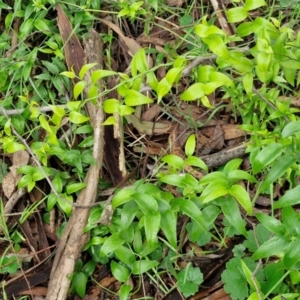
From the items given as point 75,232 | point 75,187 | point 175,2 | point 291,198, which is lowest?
point 75,232

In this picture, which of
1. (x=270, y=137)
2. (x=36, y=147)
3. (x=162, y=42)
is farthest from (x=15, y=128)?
(x=270, y=137)

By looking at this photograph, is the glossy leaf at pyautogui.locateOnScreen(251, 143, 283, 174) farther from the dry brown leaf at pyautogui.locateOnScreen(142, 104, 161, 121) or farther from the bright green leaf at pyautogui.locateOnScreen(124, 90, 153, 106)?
the dry brown leaf at pyautogui.locateOnScreen(142, 104, 161, 121)

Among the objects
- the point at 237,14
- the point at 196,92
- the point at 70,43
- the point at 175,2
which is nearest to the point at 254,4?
the point at 237,14

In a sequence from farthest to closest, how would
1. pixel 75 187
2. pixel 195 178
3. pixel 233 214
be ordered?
pixel 75 187
pixel 195 178
pixel 233 214

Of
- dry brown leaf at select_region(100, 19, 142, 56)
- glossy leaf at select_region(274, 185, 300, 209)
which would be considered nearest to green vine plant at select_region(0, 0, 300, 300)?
glossy leaf at select_region(274, 185, 300, 209)

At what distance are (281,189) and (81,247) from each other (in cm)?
74

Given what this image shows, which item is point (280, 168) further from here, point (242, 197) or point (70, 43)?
point (70, 43)

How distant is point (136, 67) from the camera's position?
1.58 meters

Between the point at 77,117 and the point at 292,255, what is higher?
the point at 77,117

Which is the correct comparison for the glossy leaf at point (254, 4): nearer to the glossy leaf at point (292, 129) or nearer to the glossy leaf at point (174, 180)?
the glossy leaf at point (292, 129)

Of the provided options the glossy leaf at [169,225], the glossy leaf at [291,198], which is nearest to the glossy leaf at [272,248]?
the glossy leaf at [291,198]

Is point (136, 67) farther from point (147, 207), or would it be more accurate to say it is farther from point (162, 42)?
point (162, 42)

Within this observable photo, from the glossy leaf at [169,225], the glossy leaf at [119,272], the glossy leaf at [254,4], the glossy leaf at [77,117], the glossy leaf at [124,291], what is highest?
the glossy leaf at [254,4]

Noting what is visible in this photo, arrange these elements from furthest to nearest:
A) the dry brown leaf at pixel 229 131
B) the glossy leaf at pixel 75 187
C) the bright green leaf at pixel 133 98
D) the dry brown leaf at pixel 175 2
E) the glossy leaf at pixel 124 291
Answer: the dry brown leaf at pixel 175 2 < the dry brown leaf at pixel 229 131 < the glossy leaf at pixel 75 187 < the glossy leaf at pixel 124 291 < the bright green leaf at pixel 133 98
